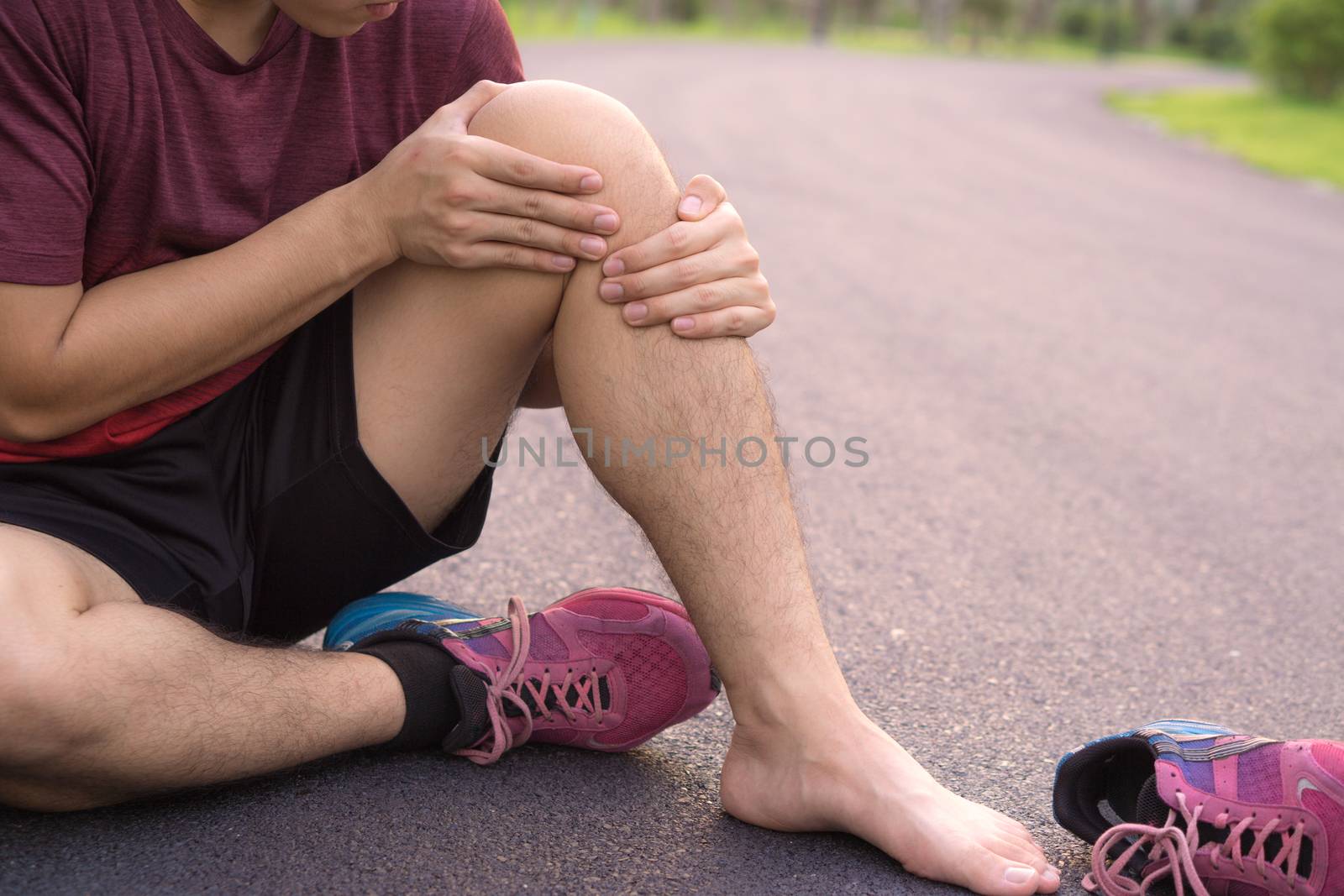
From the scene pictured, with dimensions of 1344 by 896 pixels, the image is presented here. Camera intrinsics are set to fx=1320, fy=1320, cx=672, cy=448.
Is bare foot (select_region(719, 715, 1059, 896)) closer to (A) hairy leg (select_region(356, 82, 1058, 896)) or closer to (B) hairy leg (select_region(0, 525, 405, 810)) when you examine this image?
(A) hairy leg (select_region(356, 82, 1058, 896))

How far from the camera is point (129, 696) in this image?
1.46 meters

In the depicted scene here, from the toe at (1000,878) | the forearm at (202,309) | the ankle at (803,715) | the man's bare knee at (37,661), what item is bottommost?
the toe at (1000,878)

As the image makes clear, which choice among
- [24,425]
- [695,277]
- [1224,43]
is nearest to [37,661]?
[24,425]

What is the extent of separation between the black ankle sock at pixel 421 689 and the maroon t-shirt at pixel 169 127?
42cm

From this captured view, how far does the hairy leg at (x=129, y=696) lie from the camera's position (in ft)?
4.61

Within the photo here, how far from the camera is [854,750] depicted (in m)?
1.60

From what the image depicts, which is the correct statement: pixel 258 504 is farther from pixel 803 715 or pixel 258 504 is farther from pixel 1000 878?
pixel 1000 878

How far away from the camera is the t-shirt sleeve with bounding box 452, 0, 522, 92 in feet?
6.38

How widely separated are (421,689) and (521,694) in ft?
0.45

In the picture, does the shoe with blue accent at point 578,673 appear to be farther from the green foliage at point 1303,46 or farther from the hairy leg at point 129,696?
the green foliage at point 1303,46

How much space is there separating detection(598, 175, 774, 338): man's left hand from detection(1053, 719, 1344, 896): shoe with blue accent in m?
0.69

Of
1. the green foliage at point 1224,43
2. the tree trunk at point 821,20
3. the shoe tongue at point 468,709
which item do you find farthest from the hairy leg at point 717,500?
the green foliage at point 1224,43

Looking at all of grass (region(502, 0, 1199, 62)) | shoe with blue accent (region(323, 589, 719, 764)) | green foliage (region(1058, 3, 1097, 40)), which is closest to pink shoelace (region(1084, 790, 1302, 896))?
shoe with blue accent (region(323, 589, 719, 764))

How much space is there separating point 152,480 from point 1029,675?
56.5 inches
